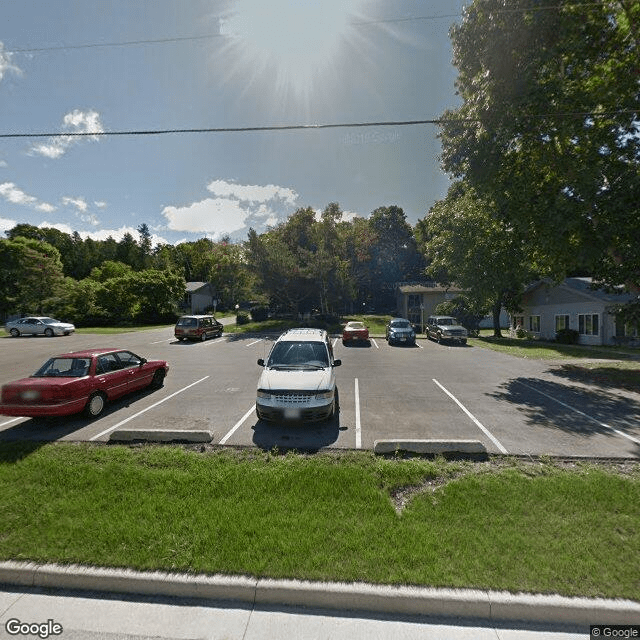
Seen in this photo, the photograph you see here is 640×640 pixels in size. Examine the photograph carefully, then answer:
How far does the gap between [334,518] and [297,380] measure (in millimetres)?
3623

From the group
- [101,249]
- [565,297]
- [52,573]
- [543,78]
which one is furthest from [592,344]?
[101,249]

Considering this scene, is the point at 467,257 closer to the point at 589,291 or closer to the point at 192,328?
the point at 589,291

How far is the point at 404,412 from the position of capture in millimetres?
8648

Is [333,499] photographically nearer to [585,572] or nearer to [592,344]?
[585,572]

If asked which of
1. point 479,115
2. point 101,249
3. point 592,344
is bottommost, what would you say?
point 592,344

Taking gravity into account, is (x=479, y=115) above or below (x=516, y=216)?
above

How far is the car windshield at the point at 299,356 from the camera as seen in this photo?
27.8 ft

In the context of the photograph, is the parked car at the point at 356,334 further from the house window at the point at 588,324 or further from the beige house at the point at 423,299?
the beige house at the point at 423,299

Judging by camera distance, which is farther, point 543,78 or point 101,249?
point 101,249

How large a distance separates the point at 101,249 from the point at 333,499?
9312 cm

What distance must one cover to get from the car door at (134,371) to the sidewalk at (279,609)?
21.4 ft

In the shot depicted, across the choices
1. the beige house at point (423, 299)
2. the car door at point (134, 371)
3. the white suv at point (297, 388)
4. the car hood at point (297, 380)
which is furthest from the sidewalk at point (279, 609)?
the beige house at point (423, 299)

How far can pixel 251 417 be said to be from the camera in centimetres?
823

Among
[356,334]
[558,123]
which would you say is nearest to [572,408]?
[558,123]
